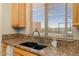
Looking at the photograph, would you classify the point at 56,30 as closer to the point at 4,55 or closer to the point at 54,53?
the point at 54,53

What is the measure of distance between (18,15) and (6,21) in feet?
0.42

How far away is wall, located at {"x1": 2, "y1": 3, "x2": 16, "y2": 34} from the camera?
1484 mm

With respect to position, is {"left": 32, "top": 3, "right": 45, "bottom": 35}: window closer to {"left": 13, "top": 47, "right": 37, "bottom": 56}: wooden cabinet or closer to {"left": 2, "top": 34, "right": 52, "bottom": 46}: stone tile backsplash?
{"left": 2, "top": 34, "right": 52, "bottom": 46}: stone tile backsplash

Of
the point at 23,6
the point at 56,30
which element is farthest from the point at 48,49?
the point at 23,6

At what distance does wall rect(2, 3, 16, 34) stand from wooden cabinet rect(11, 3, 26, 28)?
0.12 feet

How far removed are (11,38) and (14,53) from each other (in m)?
0.15

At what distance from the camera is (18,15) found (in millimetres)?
1494

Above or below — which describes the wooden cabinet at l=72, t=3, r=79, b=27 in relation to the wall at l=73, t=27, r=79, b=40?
above

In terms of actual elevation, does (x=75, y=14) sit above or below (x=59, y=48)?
above

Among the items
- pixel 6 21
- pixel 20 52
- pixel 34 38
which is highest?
pixel 6 21

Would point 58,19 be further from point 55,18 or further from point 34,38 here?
point 34,38

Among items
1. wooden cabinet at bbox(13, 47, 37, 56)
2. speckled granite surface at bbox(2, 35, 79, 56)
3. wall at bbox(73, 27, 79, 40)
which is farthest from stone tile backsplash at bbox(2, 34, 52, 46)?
wall at bbox(73, 27, 79, 40)

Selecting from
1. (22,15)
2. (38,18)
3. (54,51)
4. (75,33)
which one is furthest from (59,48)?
(22,15)

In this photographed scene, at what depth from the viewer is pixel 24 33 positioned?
4.97 feet
